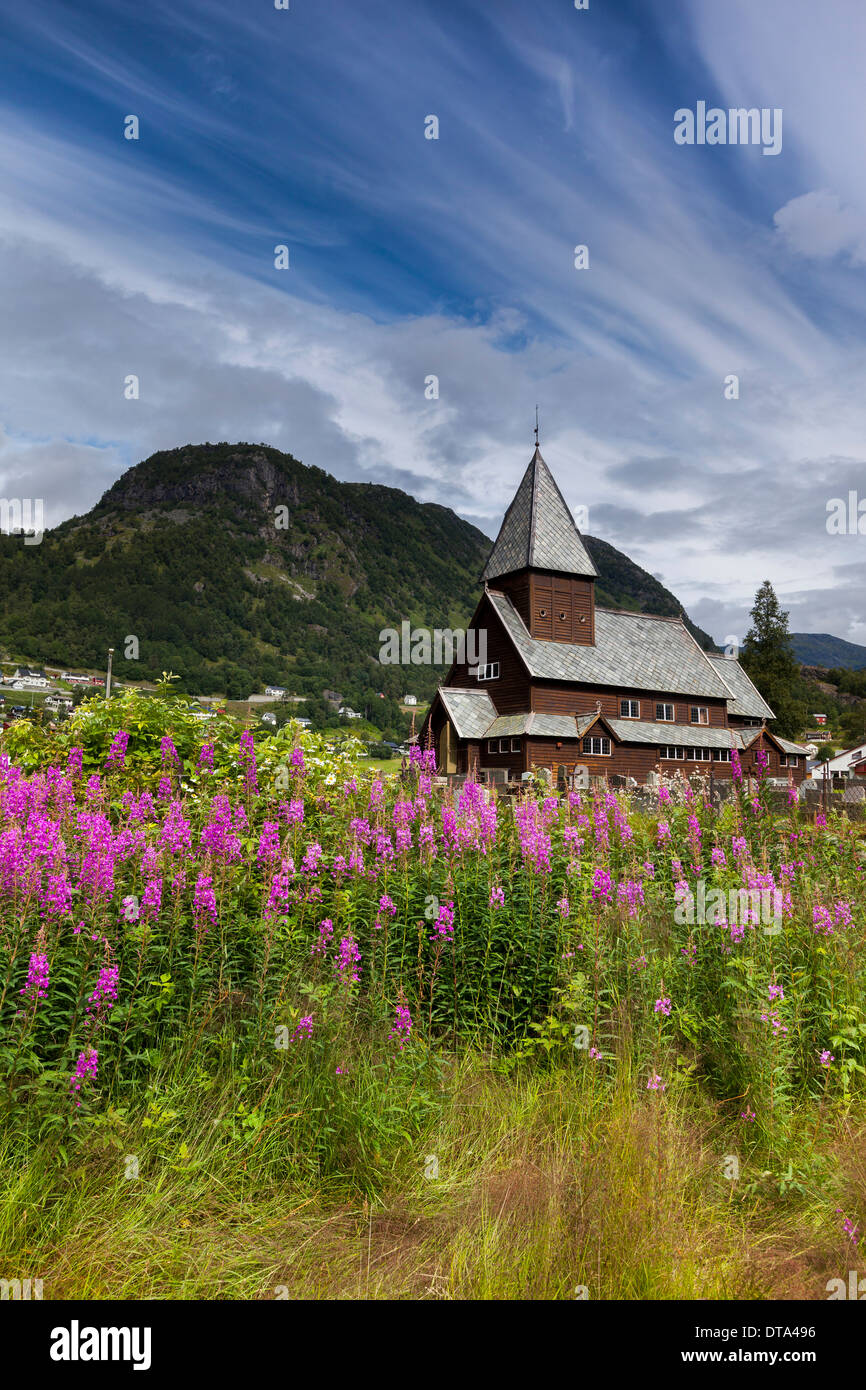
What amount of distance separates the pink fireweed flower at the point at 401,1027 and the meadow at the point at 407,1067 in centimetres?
2

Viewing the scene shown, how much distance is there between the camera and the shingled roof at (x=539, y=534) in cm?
4541

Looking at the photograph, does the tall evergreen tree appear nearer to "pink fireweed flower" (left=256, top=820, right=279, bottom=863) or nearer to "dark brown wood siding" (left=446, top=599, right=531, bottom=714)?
"dark brown wood siding" (left=446, top=599, right=531, bottom=714)

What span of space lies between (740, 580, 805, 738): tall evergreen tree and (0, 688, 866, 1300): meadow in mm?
62885

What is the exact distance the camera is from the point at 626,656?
159 ft

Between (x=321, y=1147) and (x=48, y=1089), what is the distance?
1309mm

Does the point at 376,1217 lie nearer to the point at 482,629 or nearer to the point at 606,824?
the point at 606,824

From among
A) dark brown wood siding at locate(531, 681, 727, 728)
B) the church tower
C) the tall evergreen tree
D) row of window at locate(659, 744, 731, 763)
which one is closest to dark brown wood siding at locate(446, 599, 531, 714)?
dark brown wood siding at locate(531, 681, 727, 728)

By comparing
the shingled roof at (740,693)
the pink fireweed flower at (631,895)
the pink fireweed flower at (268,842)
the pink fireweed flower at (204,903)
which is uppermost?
the shingled roof at (740,693)

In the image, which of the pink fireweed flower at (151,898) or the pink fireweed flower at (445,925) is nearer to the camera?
the pink fireweed flower at (151,898)

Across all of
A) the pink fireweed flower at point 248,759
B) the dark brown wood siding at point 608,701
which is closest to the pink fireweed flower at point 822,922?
the pink fireweed flower at point 248,759

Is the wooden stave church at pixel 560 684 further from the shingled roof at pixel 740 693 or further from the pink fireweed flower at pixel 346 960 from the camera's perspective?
the pink fireweed flower at pixel 346 960

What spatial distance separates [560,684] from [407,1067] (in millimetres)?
39935

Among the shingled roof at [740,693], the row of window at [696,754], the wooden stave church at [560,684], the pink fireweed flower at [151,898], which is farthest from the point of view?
the shingled roof at [740,693]

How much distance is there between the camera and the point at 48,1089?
3.80 meters
